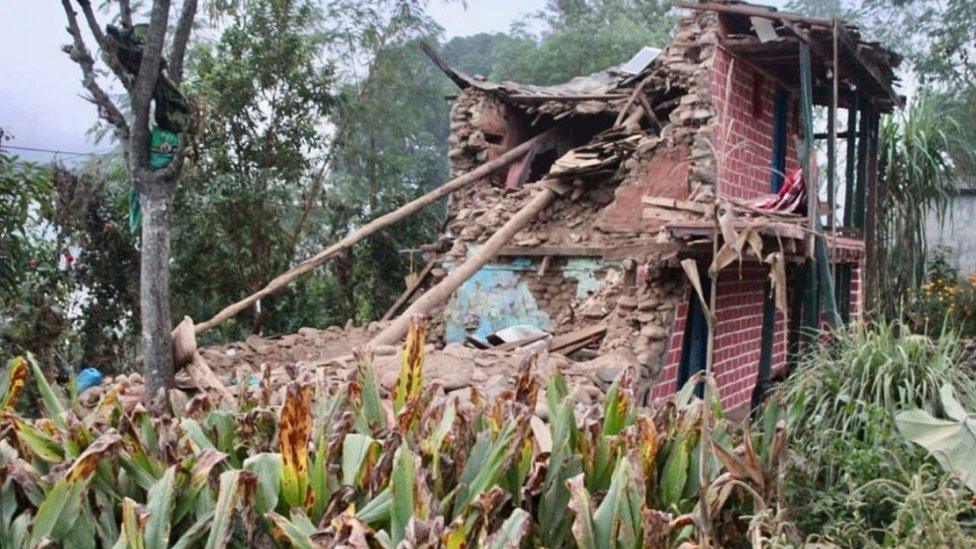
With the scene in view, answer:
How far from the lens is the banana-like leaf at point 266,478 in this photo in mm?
3186

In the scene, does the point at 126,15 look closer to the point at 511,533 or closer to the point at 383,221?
the point at 383,221

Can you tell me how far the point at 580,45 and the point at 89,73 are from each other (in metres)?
18.1

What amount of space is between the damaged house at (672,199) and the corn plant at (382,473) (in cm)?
326

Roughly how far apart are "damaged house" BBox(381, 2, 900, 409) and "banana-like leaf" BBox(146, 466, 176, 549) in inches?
180

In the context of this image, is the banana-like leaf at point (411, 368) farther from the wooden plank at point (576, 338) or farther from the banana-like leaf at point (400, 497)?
the wooden plank at point (576, 338)

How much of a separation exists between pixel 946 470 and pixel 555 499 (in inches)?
58.1

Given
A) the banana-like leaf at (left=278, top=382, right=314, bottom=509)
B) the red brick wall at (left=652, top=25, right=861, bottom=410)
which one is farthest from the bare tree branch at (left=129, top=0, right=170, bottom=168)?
the red brick wall at (left=652, top=25, right=861, bottom=410)

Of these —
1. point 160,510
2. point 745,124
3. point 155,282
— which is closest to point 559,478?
point 160,510

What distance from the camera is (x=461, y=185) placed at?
10.7m

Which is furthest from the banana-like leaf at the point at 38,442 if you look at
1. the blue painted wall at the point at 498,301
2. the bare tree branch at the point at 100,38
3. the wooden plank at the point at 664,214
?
the blue painted wall at the point at 498,301

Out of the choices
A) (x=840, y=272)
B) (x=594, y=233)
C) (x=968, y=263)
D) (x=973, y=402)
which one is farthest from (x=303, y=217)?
(x=968, y=263)

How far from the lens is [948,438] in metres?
3.63

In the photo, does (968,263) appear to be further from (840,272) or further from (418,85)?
(418,85)

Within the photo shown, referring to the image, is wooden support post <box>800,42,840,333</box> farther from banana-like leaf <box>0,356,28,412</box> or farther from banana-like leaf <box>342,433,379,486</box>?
banana-like leaf <box>0,356,28,412</box>
